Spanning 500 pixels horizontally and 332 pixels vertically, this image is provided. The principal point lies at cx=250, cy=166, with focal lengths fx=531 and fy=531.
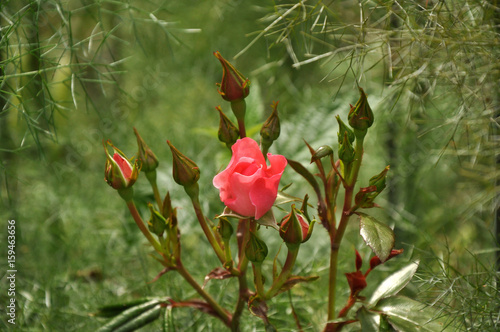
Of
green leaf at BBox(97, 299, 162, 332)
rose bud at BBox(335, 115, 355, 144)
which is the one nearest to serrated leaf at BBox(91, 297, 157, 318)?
green leaf at BBox(97, 299, 162, 332)

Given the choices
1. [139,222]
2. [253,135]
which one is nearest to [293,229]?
[139,222]

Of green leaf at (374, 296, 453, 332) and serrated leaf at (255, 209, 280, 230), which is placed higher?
serrated leaf at (255, 209, 280, 230)

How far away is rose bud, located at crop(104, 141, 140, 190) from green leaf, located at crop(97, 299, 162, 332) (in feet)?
0.36

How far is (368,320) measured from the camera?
1.25 feet

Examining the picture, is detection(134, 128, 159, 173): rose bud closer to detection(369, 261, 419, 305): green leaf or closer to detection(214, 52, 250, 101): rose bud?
detection(214, 52, 250, 101): rose bud

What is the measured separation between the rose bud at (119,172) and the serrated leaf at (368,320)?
0.63ft

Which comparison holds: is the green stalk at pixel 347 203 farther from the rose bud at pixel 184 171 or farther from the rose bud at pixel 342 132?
the rose bud at pixel 184 171

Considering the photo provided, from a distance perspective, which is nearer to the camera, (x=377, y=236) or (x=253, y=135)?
(x=377, y=236)

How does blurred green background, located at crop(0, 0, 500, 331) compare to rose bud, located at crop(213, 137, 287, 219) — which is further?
blurred green background, located at crop(0, 0, 500, 331)

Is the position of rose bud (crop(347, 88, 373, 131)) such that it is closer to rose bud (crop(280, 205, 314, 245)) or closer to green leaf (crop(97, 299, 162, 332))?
rose bud (crop(280, 205, 314, 245))

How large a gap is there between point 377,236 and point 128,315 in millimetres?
210

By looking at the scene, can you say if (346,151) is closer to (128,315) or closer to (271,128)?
(271,128)

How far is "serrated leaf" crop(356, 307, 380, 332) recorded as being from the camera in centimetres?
38

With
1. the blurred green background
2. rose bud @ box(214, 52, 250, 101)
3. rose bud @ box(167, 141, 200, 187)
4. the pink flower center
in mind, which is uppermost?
rose bud @ box(214, 52, 250, 101)
